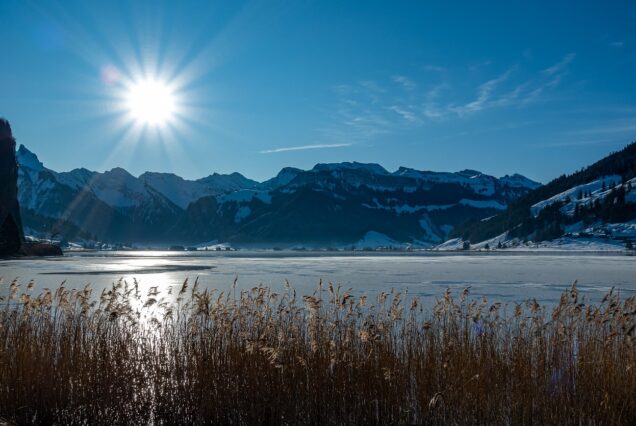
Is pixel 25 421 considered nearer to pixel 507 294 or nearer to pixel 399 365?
pixel 399 365

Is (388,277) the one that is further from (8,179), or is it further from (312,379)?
(8,179)

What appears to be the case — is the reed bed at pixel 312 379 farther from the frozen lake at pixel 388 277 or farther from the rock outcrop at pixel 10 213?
the rock outcrop at pixel 10 213

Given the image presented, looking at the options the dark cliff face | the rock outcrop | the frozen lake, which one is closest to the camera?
the frozen lake

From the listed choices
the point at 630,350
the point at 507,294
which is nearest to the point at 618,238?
the point at 507,294

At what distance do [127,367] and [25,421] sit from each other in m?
2.18

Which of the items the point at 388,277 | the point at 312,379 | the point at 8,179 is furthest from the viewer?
the point at 8,179

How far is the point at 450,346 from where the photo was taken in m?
11.9

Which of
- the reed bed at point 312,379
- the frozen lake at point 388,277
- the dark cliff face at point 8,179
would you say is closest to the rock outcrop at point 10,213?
the dark cliff face at point 8,179

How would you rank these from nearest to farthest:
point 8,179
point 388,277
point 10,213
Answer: point 388,277 < point 10,213 < point 8,179

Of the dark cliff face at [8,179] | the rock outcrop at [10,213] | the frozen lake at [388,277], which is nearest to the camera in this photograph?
the frozen lake at [388,277]

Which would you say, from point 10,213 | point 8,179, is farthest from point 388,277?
point 8,179

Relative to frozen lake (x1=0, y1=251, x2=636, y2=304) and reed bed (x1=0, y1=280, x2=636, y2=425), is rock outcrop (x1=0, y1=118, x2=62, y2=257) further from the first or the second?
reed bed (x1=0, y1=280, x2=636, y2=425)

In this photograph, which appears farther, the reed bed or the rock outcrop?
the rock outcrop

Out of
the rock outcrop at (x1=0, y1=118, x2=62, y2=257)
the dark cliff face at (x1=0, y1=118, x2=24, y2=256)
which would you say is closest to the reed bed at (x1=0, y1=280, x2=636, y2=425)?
the rock outcrop at (x1=0, y1=118, x2=62, y2=257)
